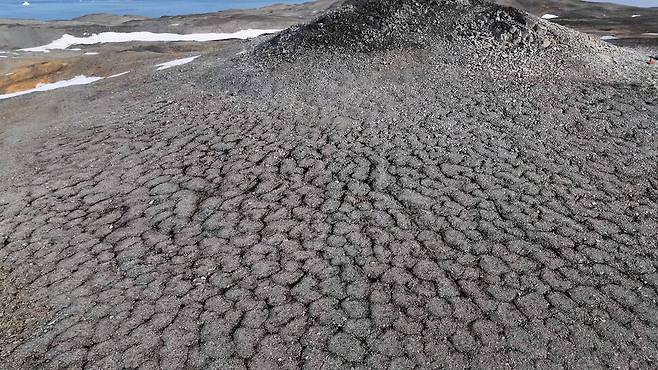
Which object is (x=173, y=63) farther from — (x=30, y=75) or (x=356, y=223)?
(x=356, y=223)

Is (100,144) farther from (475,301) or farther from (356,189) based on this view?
(475,301)

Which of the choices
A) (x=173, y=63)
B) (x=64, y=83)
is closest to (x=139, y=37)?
(x=64, y=83)

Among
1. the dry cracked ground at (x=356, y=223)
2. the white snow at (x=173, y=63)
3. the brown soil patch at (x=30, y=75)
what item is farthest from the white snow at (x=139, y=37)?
the dry cracked ground at (x=356, y=223)

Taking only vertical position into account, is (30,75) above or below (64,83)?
above

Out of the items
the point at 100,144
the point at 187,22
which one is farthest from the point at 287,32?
the point at 187,22

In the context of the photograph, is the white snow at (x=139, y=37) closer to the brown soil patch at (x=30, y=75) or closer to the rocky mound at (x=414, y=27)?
the brown soil patch at (x=30, y=75)

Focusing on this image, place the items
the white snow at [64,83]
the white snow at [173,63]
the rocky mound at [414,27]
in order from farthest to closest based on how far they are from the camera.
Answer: the white snow at [64,83] → the white snow at [173,63] → the rocky mound at [414,27]
